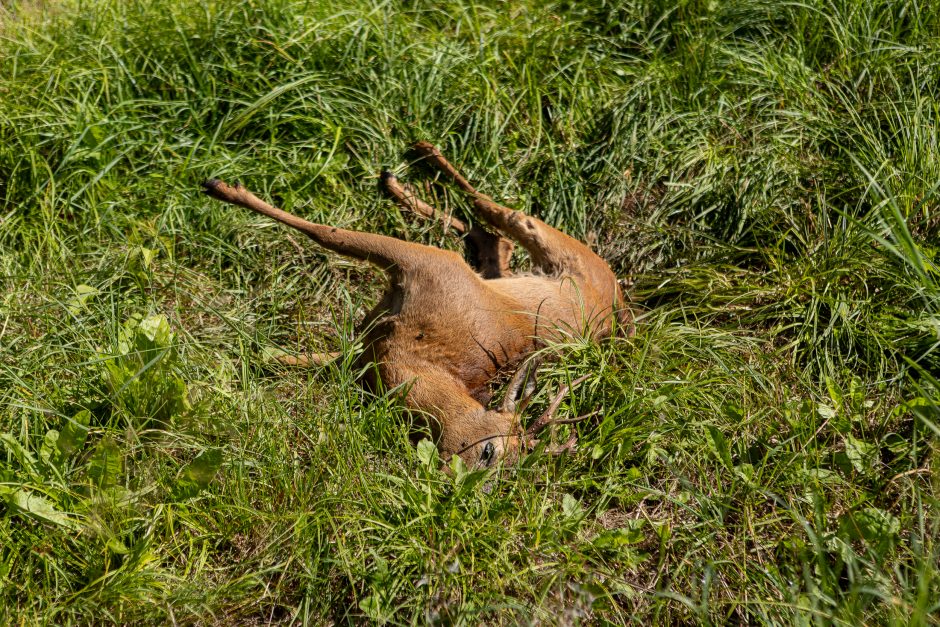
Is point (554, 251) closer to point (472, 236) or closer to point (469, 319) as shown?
point (472, 236)

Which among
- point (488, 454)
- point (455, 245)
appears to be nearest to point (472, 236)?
point (455, 245)

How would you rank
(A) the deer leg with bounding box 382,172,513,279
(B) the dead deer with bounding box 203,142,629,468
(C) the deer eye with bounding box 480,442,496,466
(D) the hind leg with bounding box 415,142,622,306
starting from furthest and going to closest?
(A) the deer leg with bounding box 382,172,513,279, (D) the hind leg with bounding box 415,142,622,306, (B) the dead deer with bounding box 203,142,629,468, (C) the deer eye with bounding box 480,442,496,466

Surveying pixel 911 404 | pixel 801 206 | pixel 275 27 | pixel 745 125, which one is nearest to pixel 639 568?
pixel 911 404

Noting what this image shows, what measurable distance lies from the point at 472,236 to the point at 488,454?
5.16 ft

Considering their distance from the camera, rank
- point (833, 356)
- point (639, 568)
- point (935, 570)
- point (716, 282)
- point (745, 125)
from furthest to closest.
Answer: point (745, 125)
point (716, 282)
point (833, 356)
point (639, 568)
point (935, 570)

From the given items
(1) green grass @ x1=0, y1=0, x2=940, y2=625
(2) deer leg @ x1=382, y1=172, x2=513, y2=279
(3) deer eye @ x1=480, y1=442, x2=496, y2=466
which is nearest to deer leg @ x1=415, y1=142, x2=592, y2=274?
(2) deer leg @ x1=382, y1=172, x2=513, y2=279

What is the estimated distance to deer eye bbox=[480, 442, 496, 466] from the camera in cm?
335

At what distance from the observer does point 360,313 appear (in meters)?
4.30

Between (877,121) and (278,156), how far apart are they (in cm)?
316

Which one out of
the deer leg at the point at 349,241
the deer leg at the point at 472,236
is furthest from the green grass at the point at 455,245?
the deer leg at the point at 349,241

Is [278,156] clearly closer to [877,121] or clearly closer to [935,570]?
[877,121]

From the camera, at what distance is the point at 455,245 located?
→ 4.56 m

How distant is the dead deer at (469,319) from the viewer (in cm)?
346

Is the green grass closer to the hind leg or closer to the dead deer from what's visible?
the dead deer
